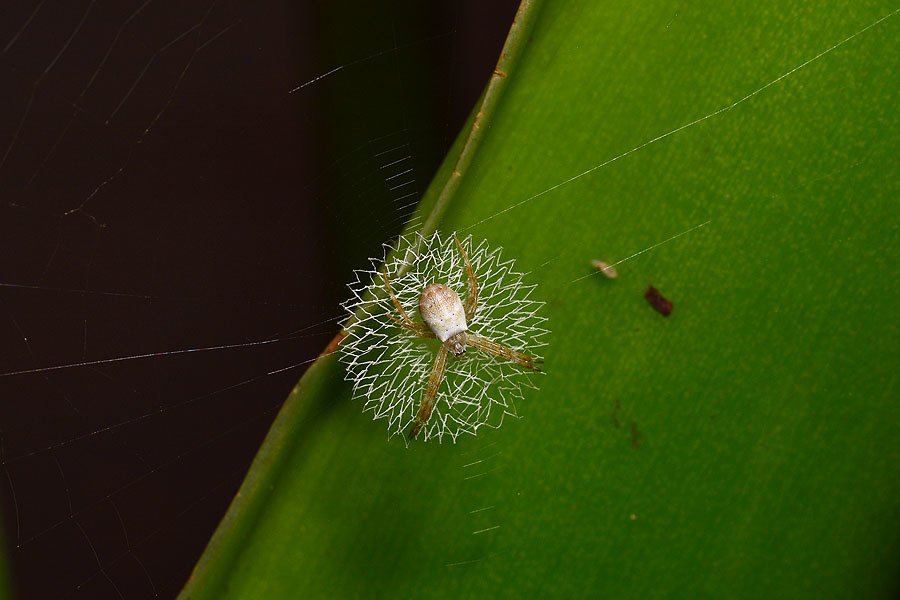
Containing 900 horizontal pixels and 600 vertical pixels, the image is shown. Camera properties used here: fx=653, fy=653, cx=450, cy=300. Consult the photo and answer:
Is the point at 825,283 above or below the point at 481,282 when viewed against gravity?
below

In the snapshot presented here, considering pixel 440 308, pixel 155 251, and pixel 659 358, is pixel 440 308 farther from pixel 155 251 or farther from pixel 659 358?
pixel 155 251

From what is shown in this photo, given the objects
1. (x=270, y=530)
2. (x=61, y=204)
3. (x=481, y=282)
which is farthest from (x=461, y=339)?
(x=61, y=204)

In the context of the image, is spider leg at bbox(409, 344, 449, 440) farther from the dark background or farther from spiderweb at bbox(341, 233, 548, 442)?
the dark background

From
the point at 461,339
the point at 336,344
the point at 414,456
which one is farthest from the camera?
the point at 461,339

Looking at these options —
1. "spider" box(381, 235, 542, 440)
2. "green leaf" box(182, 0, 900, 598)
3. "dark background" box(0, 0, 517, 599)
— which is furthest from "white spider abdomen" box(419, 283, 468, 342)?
"dark background" box(0, 0, 517, 599)

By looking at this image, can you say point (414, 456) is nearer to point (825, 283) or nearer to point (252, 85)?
point (825, 283)

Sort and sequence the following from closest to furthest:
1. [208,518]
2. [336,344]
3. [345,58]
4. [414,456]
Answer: [336,344] → [414,456] → [345,58] → [208,518]

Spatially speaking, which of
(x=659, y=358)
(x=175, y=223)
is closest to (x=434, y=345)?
(x=659, y=358)

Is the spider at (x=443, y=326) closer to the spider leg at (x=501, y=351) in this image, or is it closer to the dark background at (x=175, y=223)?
the spider leg at (x=501, y=351)
